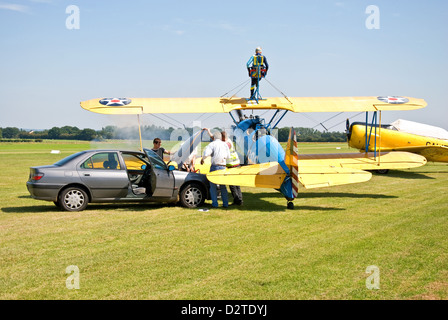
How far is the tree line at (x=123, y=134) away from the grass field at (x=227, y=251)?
2880mm

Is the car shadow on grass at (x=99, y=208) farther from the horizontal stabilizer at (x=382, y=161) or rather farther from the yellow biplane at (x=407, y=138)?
the yellow biplane at (x=407, y=138)

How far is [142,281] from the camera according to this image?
193 inches

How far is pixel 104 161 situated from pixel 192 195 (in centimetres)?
212

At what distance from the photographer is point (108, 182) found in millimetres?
9406

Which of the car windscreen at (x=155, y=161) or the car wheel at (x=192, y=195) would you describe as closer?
the car windscreen at (x=155, y=161)

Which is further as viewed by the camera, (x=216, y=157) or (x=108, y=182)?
(x=216, y=157)

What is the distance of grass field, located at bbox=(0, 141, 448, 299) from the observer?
468 cm

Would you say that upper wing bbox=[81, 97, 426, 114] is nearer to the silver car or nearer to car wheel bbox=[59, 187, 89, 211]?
the silver car

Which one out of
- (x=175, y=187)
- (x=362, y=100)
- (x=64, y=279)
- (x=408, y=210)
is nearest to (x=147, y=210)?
(x=175, y=187)

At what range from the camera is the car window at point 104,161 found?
9623mm

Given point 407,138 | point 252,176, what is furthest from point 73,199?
point 407,138

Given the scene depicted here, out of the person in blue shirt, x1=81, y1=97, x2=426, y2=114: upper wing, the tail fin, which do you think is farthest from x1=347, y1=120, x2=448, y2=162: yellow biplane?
the tail fin

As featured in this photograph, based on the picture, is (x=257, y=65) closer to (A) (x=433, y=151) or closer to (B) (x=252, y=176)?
(B) (x=252, y=176)

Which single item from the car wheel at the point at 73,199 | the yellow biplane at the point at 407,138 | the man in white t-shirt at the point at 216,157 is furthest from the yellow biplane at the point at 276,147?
the yellow biplane at the point at 407,138
